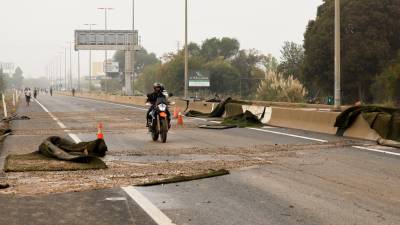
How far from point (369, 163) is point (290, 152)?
7.90 ft

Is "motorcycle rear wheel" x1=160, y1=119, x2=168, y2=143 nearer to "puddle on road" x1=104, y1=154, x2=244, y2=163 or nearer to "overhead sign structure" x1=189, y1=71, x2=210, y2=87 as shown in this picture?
"puddle on road" x1=104, y1=154, x2=244, y2=163

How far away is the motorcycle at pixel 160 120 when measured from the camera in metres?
17.1

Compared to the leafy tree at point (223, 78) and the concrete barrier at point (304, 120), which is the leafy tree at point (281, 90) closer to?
the concrete barrier at point (304, 120)

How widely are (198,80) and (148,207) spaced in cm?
8203

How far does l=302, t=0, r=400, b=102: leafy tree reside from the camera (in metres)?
50.8

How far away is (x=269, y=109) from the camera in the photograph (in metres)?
25.0

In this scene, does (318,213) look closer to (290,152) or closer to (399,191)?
(399,191)

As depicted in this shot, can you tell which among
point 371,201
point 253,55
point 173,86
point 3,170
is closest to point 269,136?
point 3,170

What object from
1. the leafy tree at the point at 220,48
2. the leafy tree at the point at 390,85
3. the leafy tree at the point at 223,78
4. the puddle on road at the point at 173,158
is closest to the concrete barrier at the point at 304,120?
the puddle on road at the point at 173,158

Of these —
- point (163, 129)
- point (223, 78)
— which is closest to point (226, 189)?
point (163, 129)

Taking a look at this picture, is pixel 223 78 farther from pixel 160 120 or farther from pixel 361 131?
pixel 160 120

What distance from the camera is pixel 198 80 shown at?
8962cm

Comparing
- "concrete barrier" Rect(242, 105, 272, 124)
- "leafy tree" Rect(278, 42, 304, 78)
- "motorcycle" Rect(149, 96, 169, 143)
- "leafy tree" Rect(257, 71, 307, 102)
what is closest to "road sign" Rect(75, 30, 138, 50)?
"leafy tree" Rect(278, 42, 304, 78)

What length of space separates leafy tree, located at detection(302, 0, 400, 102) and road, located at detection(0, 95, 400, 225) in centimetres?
3670
